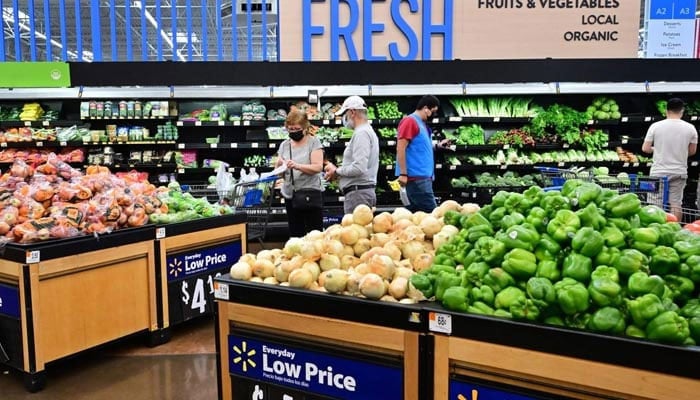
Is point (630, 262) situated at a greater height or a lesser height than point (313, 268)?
greater

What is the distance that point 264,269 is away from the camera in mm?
2479

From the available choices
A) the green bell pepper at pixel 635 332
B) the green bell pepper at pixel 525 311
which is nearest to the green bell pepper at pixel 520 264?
the green bell pepper at pixel 525 311

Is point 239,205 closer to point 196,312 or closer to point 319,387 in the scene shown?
point 196,312

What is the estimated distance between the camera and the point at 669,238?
1.90 meters

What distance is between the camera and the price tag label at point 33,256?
124 inches

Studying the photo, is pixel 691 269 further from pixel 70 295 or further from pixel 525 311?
pixel 70 295

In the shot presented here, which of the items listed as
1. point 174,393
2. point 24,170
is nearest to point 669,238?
point 174,393

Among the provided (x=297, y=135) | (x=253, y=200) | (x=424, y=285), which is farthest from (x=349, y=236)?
(x=253, y=200)

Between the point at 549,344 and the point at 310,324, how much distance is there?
2.90ft

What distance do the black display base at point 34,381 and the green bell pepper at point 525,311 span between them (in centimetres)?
270

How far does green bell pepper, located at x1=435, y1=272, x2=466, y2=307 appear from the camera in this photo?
6.64 feet

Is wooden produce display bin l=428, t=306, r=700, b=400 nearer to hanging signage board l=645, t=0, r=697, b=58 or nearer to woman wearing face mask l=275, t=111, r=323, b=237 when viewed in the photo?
woman wearing face mask l=275, t=111, r=323, b=237

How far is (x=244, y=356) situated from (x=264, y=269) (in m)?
0.37

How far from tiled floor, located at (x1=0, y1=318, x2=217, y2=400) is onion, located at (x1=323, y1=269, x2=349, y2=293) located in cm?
136
